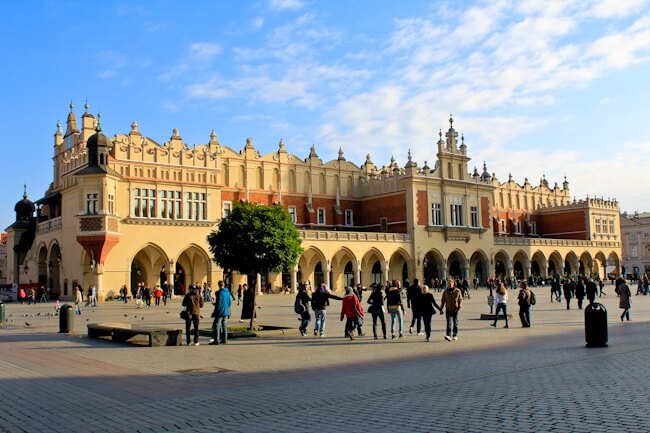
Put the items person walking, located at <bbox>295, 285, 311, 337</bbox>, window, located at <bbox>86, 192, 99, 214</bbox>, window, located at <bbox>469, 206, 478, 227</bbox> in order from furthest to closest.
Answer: window, located at <bbox>469, 206, 478, 227</bbox> → window, located at <bbox>86, 192, 99, 214</bbox> → person walking, located at <bbox>295, 285, 311, 337</bbox>

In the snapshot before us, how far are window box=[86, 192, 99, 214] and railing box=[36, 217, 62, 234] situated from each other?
21.0ft

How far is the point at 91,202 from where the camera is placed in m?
41.9

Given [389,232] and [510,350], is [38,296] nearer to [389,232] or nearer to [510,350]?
[389,232]

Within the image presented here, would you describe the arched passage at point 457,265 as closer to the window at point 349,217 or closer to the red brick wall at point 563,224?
the window at point 349,217

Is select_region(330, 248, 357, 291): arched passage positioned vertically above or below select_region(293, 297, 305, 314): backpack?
above

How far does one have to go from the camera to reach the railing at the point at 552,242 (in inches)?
2628

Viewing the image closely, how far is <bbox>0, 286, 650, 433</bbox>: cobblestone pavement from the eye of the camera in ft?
25.0

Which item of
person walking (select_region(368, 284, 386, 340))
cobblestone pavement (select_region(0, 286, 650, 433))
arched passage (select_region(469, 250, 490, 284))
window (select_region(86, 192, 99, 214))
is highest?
window (select_region(86, 192, 99, 214))

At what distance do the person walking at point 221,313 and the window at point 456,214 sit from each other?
155 ft

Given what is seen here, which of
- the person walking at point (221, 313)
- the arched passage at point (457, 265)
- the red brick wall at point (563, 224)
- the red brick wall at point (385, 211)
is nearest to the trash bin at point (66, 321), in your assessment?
the person walking at point (221, 313)

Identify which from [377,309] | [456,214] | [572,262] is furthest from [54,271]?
[572,262]

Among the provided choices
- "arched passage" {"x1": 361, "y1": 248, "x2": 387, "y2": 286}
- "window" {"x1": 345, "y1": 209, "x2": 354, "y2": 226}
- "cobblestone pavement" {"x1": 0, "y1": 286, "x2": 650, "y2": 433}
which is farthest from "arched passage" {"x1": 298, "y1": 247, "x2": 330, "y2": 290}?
"cobblestone pavement" {"x1": 0, "y1": 286, "x2": 650, "y2": 433}

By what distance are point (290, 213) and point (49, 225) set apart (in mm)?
19015

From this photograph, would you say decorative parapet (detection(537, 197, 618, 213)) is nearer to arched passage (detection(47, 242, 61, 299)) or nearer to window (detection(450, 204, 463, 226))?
window (detection(450, 204, 463, 226))
